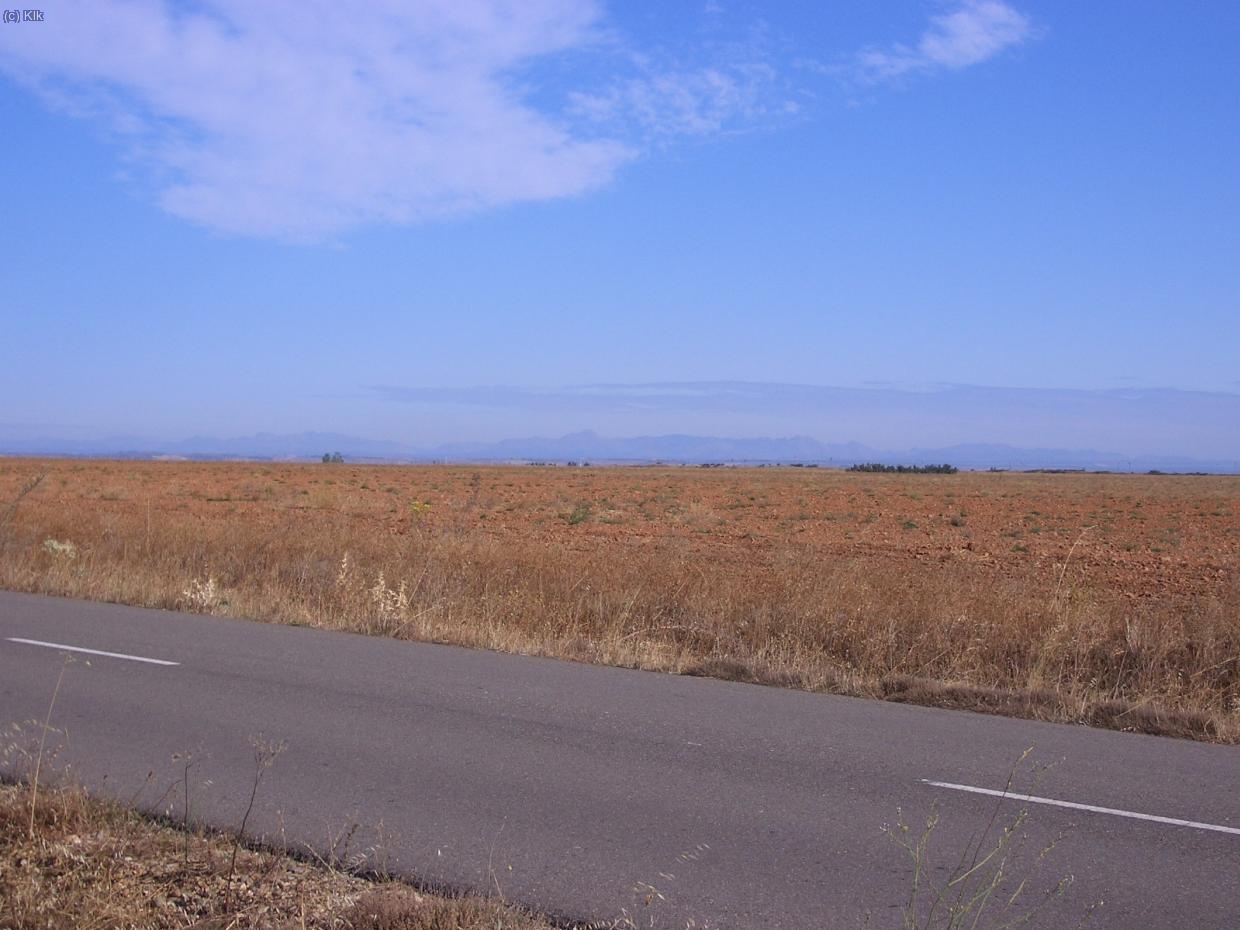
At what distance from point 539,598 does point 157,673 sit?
4776mm

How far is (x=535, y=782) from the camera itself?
6.43 metres

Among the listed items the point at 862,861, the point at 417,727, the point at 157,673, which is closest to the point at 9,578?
the point at 157,673

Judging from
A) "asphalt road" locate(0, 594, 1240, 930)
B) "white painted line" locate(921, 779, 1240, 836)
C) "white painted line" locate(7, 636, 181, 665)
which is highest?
"white painted line" locate(921, 779, 1240, 836)

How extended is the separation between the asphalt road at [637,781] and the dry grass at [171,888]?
1.25ft

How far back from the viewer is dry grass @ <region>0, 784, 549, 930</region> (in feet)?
13.8

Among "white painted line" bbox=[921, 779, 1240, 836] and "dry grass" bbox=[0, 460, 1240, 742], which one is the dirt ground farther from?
"white painted line" bbox=[921, 779, 1240, 836]

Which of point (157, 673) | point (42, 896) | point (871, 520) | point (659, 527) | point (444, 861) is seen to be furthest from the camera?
point (871, 520)

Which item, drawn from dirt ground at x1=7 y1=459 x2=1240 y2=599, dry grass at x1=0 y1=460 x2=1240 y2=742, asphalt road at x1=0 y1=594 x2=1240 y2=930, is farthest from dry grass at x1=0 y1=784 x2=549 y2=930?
dirt ground at x1=7 y1=459 x2=1240 y2=599

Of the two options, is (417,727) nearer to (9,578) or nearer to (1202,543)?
(9,578)

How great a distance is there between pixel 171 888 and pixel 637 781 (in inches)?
109

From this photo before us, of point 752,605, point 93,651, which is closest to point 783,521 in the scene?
point 752,605


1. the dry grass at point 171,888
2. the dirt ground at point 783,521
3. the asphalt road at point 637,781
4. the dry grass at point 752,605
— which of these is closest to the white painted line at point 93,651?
the asphalt road at point 637,781

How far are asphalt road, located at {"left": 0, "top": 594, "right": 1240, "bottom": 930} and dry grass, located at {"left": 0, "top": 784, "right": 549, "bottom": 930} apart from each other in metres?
0.38

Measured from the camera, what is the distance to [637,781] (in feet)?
21.4
